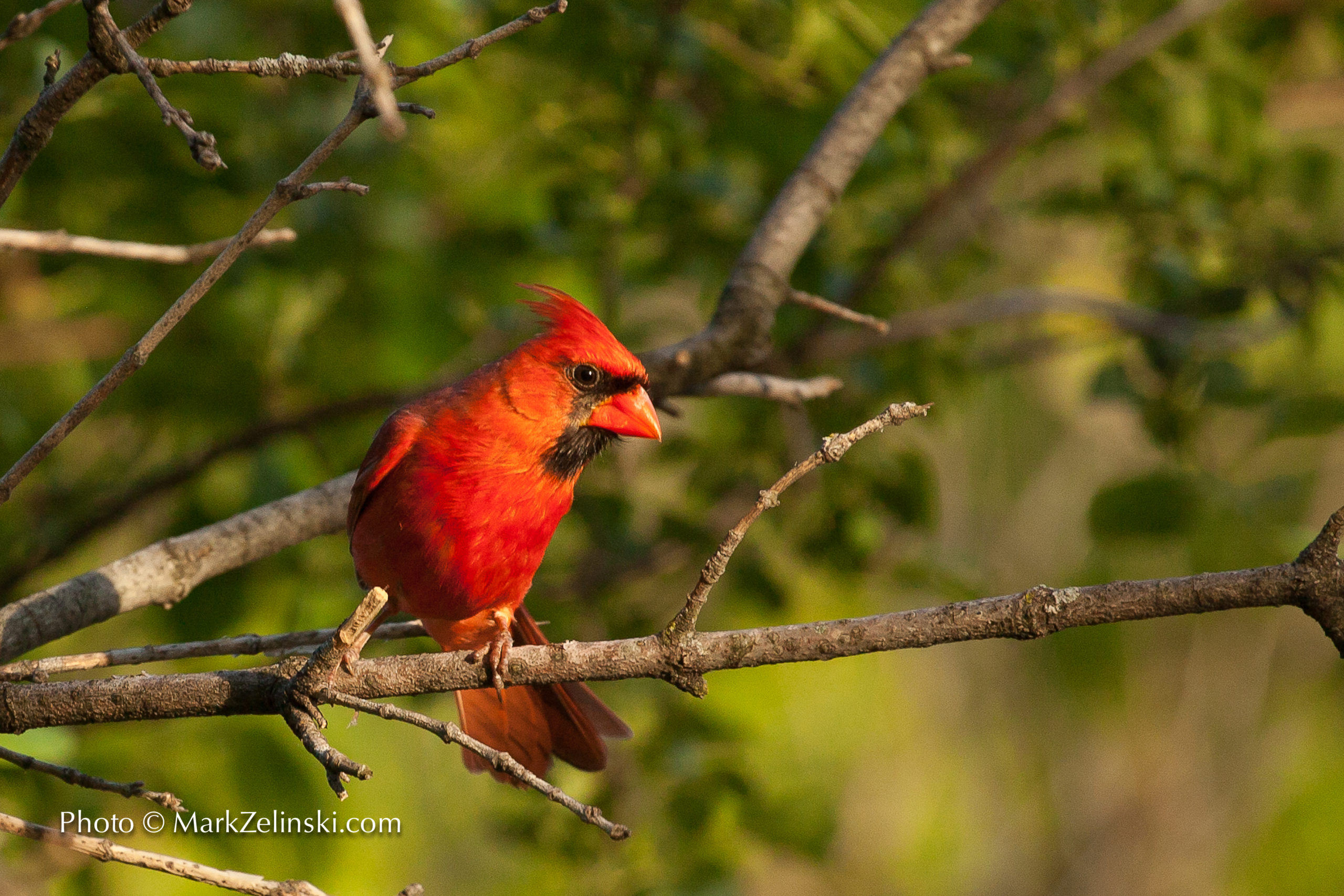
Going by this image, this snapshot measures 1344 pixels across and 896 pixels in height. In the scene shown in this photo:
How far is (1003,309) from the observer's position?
3217 mm

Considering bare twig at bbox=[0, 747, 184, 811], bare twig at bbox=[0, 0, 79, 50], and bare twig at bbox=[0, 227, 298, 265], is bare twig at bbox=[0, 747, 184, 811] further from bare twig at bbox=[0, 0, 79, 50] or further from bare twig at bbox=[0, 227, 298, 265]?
bare twig at bbox=[0, 0, 79, 50]

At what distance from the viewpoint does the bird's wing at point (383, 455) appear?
2184 mm

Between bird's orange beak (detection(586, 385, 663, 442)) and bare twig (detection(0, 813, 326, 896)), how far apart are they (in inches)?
47.0

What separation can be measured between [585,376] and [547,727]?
2.37 feet

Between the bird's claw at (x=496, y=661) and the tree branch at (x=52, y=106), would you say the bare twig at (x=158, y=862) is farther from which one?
the tree branch at (x=52, y=106)

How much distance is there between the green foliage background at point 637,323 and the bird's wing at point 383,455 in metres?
0.47

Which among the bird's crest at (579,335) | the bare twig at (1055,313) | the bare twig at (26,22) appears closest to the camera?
the bare twig at (26,22)

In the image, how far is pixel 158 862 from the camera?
1.27m

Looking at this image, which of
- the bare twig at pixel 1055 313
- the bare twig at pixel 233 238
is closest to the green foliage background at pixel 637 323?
the bare twig at pixel 1055 313

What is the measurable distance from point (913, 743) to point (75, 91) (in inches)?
266

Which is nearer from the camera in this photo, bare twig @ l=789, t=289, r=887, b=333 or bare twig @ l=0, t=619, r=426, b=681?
bare twig @ l=0, t=619, r=426, b=681

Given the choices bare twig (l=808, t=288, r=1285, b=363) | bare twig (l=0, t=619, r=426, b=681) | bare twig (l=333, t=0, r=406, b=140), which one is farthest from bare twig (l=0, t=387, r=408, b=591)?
bare twig (l=333, t=0, r=406, b=140)

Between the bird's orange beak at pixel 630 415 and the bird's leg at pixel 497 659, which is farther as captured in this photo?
the bird's orange beak at pixel 630 415

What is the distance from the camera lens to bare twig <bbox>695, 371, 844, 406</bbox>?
7.69 ft
